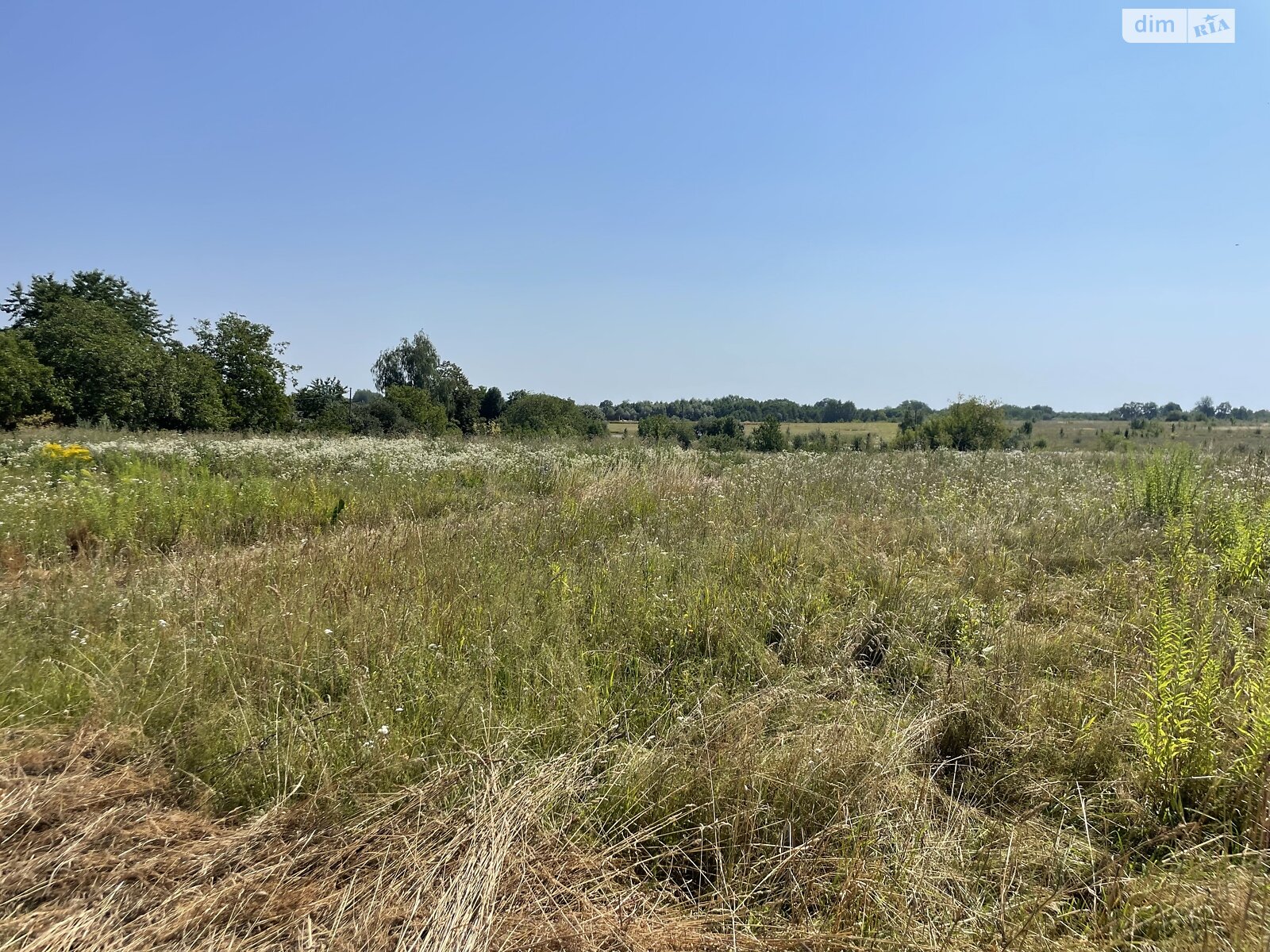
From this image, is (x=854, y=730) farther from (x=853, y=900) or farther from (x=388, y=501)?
(x=388, y=501)

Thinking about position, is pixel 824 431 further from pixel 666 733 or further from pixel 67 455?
pixel 666 733

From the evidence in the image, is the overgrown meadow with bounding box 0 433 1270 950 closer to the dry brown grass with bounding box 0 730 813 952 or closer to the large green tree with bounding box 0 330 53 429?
the dry brown grass with bounding box 0 730 813 952

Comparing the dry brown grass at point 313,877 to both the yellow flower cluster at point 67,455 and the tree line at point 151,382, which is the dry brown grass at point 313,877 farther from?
the tree line at point 151,382

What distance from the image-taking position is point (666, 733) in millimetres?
2666

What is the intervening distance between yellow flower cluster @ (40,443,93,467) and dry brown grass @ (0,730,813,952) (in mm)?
10287

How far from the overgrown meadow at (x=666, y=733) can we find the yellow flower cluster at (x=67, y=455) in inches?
217

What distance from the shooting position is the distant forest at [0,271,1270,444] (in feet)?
87.0

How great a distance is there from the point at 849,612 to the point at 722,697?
1.46m

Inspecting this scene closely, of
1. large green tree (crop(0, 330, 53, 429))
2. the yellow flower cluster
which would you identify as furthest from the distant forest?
the yellow flower cluster

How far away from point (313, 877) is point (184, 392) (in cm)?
3555

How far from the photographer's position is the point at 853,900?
70.9 inches

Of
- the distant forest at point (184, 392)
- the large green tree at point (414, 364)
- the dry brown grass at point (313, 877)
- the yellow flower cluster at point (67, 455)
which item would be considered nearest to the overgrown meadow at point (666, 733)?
the dry brown grass at point (313, 877)

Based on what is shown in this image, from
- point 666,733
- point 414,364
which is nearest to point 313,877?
point 666,733

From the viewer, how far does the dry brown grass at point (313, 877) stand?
1677 mm
